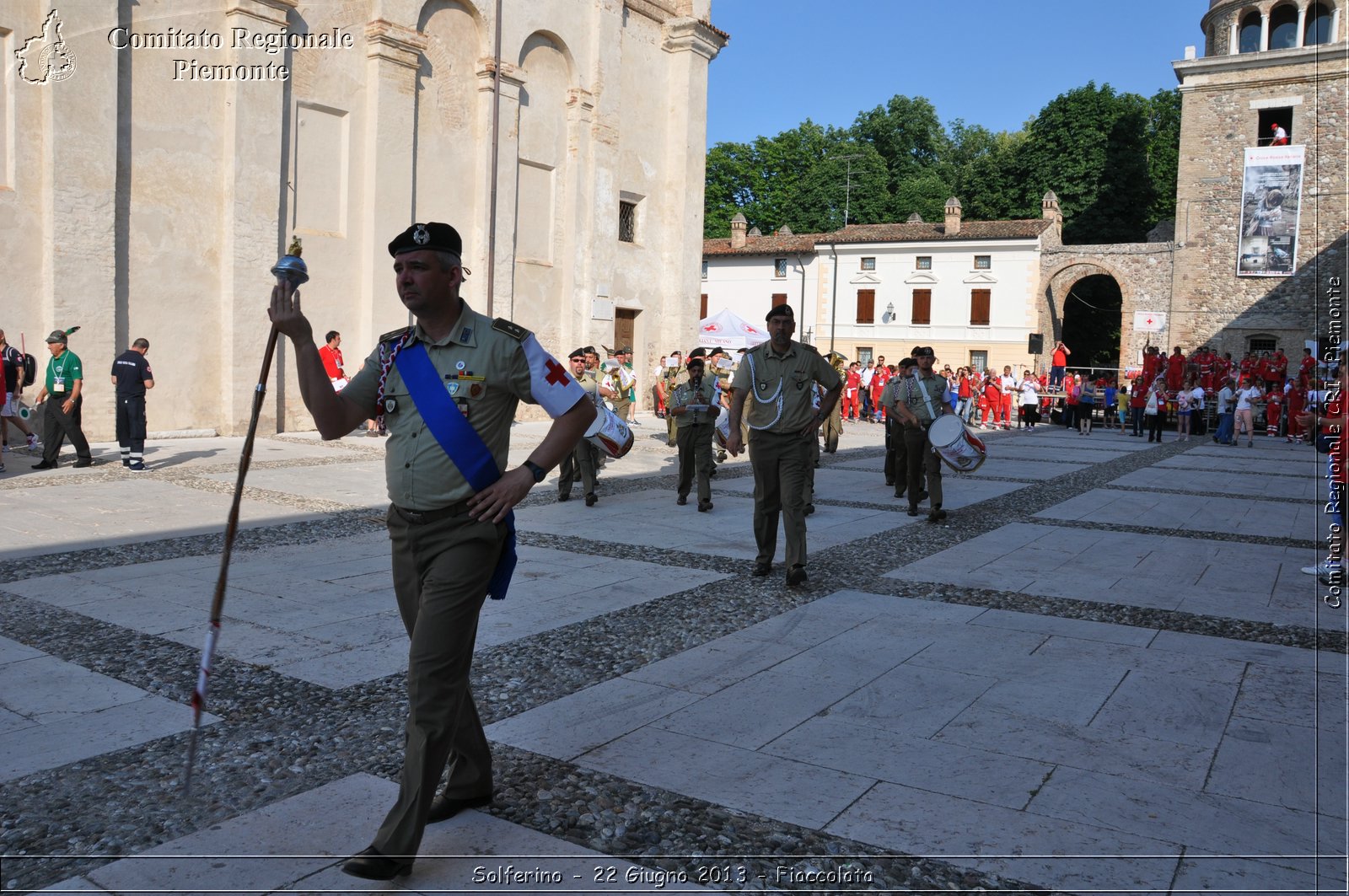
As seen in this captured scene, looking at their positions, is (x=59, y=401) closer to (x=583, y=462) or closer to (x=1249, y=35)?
(x=583, y=462)

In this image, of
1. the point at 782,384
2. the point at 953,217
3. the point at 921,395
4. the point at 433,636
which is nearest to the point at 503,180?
the point at 921,395

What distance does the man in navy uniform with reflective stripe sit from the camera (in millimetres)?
3262

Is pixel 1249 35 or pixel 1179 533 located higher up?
pixel 1249 35

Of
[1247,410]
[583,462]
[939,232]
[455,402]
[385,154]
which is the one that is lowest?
[583,462]

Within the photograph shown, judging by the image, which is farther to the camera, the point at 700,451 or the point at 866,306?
the point at 866,306

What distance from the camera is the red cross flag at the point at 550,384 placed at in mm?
3445

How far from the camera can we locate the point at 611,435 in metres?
9.04

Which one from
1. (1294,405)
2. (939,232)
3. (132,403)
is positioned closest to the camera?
(132,403)

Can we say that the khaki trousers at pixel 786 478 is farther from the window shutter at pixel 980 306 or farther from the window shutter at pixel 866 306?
the window shutter at pixel 866 306

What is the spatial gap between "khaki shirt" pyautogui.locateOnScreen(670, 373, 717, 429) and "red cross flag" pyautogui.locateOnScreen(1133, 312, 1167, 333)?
1502 inches

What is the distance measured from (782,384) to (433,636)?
5.01m

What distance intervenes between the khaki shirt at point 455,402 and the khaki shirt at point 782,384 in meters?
4.51

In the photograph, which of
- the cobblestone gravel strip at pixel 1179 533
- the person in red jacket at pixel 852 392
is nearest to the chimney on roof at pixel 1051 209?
the person in red jacket at pixel 852 392

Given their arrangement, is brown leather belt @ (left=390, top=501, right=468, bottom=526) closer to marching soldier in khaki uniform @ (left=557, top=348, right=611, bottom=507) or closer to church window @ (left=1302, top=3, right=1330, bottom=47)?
marching soldier in khaki uniform @ (left=557, top=348, right=611, bottom=507)
